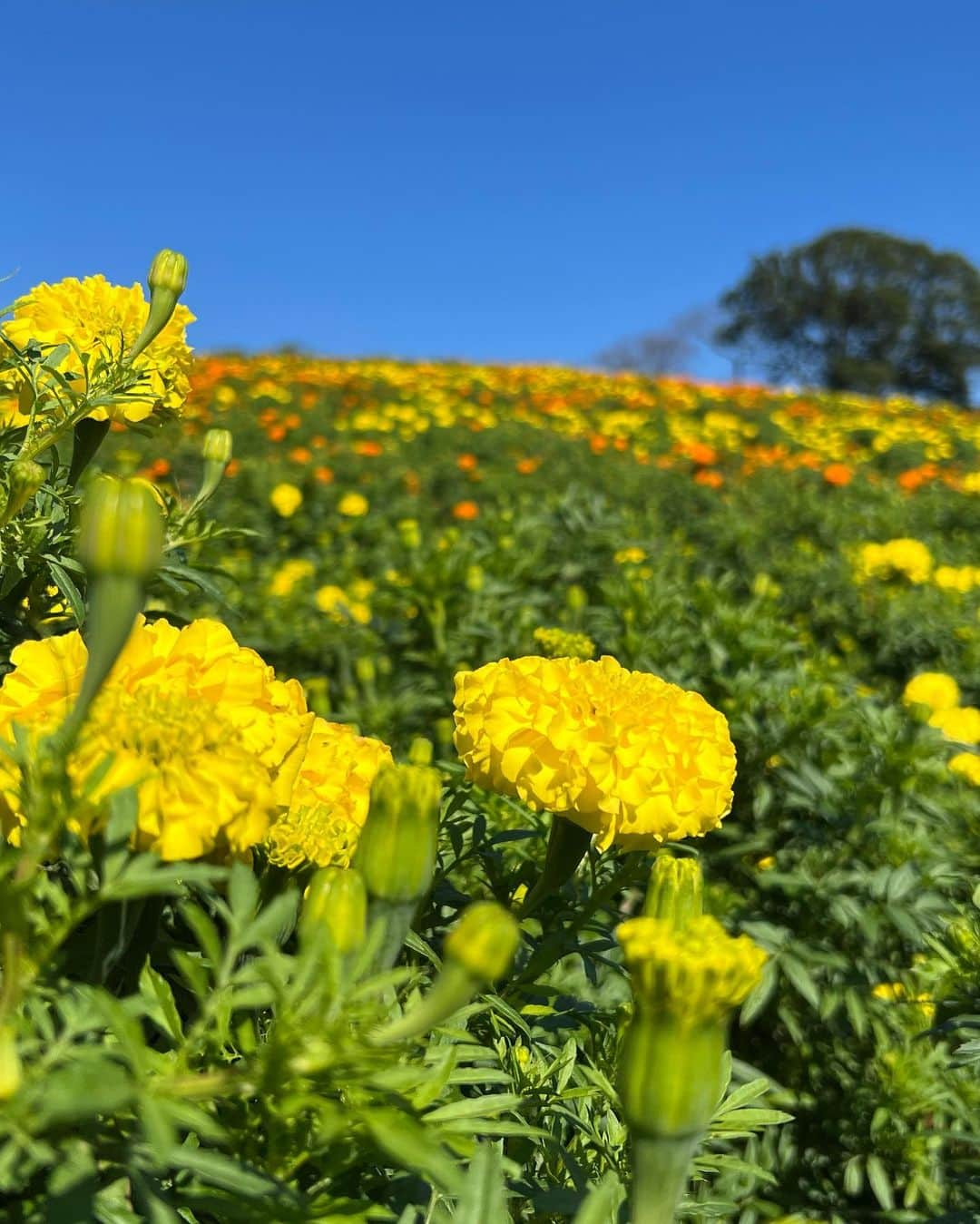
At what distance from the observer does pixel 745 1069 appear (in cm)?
147

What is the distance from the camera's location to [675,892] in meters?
0.68

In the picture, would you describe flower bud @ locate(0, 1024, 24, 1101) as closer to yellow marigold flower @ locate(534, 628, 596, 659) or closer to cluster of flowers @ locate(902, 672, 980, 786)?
yellow marigold flower @ locate(534, 628, 596, 659)

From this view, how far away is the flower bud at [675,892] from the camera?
2.23ft

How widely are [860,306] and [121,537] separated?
30310 mm

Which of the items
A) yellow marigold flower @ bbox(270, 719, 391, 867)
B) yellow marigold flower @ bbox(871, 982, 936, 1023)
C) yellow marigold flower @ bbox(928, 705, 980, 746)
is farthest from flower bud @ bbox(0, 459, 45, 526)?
yellow marigold flower @ bbox(928, 705, 980, 746)

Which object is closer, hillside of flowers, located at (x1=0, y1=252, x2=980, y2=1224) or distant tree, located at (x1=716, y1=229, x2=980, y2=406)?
hillside of flowers, located at (x1=0, y1=252, x2=980, y2=1224)

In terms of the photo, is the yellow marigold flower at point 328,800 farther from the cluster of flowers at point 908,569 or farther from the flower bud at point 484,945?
the cluster of flowers at point 908,569

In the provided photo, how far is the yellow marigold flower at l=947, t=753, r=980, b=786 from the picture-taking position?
1.97m

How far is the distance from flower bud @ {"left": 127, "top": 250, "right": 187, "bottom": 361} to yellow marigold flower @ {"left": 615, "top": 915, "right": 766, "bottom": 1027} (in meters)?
0.65

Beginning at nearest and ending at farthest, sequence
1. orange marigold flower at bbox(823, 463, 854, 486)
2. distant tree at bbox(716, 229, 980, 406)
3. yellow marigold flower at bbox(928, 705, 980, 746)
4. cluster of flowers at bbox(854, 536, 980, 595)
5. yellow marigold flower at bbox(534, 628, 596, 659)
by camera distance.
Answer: yellow marigold flower at bbox(534, 628, 596, 659)
yellow marigold flower at bbox(928, 705, 980, 746)
cluster of flowers at bbox(854, 536, 980, 595)
orange marigold flower at bbox(823, 463, 854, 486)
distant tree at bbox(716, 229, 980, 406)

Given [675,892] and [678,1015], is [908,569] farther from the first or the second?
[678,1015]

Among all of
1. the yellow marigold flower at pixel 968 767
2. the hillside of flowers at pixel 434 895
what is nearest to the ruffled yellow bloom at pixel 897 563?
the hillside of flowers at pixel 434 895

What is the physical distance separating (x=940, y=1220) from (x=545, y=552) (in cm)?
231

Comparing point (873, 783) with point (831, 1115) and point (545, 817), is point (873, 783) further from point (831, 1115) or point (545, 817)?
point (545, 817)
